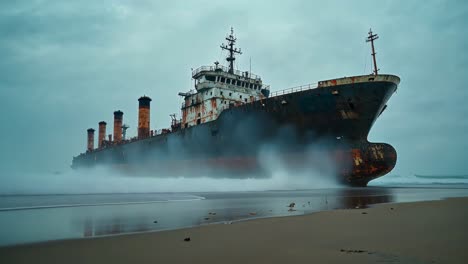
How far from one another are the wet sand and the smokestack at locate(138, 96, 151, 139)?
3085 centimetres

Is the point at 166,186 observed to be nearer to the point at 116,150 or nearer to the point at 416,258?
the point at 416,258

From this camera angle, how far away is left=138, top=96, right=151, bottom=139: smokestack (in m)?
33.4

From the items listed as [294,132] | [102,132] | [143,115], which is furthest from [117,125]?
[294,132]

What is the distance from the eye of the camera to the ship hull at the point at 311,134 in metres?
16.1

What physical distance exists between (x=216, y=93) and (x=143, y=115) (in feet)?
Result: 46.5

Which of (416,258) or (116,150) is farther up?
(116,150)

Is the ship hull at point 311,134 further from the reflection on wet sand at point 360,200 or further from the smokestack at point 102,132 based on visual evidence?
the smokestack at point 102,132

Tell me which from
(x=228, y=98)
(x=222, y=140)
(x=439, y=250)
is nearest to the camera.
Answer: (x=439, y=250)

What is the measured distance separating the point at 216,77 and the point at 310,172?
11450 mm

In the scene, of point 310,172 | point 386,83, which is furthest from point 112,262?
point 386,83

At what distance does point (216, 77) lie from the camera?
24188mm

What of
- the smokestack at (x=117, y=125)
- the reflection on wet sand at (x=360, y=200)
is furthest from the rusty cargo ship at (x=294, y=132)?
the smokestack at (x=117, y=125)

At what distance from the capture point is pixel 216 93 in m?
23.5

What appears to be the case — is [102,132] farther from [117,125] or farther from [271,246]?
[271,246]
